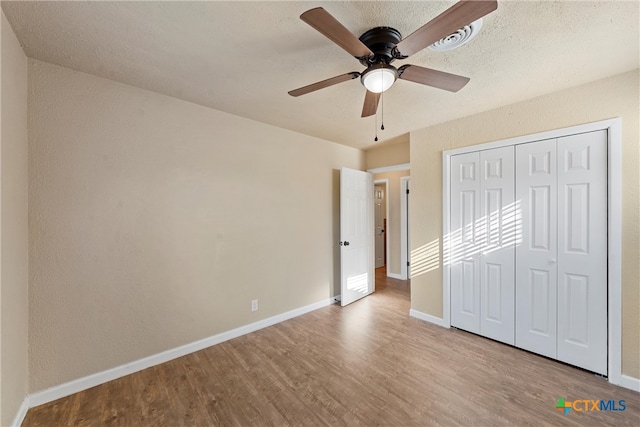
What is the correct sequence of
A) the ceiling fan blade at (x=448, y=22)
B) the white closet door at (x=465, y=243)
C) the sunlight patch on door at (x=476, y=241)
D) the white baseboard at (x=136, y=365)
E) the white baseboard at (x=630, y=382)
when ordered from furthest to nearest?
the white closet door at (x=465, y=243) → the sunlight patch on door at (x=476, y=241) → the white baseboard at (x=630, y=382) → the white baseboard at (x=136, y=365) → the ceiling fan blade at (x=448, y=22)

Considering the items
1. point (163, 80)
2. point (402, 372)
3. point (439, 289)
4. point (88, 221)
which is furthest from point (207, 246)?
point (439, 289)

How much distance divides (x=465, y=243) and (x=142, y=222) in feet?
10.7

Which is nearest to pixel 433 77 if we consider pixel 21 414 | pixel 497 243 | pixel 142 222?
pixel 497 243

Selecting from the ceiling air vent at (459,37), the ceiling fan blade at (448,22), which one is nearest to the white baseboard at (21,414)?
the ceiling fan blade at (448,22)

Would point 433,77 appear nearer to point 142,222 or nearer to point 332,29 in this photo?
point 332,29

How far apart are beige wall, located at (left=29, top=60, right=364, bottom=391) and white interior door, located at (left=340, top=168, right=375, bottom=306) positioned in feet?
2.51

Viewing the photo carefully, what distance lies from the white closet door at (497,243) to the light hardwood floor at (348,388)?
25 cm

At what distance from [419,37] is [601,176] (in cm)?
210

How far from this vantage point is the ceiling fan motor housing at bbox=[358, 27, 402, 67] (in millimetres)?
1458

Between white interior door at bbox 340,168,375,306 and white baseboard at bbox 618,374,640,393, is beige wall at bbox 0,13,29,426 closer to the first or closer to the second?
white interior door at bbox 340,168,375,306

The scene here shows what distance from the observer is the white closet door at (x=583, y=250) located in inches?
82.3

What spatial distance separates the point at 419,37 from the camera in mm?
1221

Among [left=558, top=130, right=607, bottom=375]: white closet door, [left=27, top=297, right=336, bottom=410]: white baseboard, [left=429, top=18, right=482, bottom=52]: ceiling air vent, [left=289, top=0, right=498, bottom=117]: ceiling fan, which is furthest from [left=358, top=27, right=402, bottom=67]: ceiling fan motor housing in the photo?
[left=27, top=297, right=336, bottom=410]: white baseboard

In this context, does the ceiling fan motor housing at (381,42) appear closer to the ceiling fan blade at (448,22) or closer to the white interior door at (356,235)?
the ceiling fan blade at (448,22)
